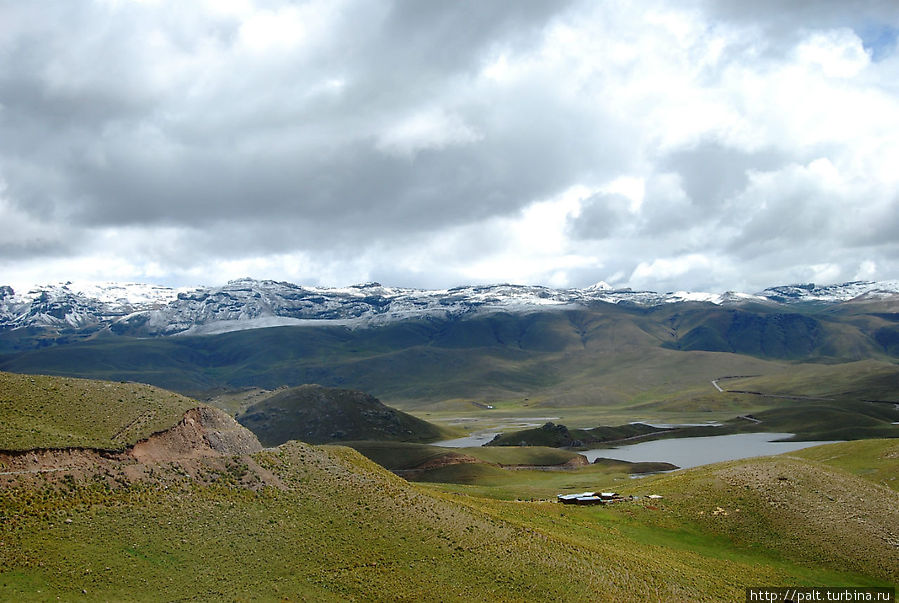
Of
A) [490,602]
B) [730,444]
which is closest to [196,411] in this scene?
[490,602]

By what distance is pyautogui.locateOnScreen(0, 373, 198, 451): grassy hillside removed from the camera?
4122 centimetres

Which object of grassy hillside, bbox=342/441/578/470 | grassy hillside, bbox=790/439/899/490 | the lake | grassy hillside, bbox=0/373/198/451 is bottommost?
the lake

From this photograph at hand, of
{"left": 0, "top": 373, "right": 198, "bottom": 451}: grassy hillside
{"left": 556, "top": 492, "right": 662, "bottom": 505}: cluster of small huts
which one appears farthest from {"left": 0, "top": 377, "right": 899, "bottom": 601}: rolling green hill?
{"left": 556, "top": 492, "right": 662, "bottom": 505}: cluster of small huts

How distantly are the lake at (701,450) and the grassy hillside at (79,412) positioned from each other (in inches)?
5069

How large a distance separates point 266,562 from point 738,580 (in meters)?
33.9

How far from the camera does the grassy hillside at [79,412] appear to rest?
41.2m

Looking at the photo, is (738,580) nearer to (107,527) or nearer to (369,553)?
(369,553)

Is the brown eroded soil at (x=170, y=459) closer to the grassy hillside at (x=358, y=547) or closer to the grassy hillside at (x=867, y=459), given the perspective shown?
the grassy hillside at (x=358, y=547)

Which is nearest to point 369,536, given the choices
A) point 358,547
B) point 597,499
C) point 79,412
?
point 358,547

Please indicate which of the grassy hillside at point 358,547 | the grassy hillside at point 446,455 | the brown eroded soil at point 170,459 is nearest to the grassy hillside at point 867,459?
the grassy hillside at point 358,547

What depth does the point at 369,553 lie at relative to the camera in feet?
135

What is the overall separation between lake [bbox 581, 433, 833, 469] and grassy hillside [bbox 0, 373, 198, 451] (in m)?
129

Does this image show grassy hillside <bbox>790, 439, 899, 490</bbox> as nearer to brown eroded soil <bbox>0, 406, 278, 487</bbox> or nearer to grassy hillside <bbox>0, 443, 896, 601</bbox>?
grassy hillside <bbox>0, 443, 896, 601</bbox>

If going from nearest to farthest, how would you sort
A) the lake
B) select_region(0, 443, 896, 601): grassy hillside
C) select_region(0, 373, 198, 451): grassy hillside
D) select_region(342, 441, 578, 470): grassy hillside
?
1. select_region(0, 443, 896, 601): grassy hillside
2. select_region(0, 373, 198, 451): grassy hillside
3. select_region(342, 441, 578, 470): grassy hillside
4. the lake
